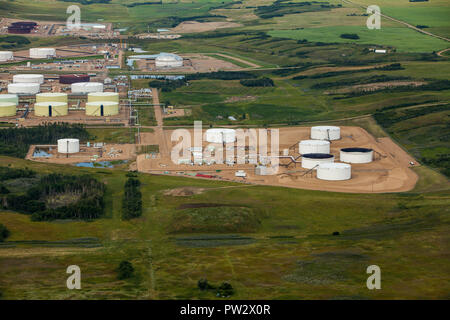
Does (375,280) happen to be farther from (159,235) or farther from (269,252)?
(159,235)

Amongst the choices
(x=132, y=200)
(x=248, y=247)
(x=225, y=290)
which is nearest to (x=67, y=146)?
(x=132, y=200)

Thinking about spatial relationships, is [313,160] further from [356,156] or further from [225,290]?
[225,290]

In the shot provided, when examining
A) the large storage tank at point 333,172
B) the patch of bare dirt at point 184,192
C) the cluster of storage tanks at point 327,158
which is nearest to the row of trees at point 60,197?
Answer: the patch of bare dirt at point 184,192

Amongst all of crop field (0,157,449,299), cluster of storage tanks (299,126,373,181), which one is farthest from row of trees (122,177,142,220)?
cluster of storage tanks (299,126,373,181)

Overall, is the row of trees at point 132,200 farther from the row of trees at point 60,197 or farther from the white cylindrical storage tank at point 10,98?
the white cylindrical storage tank at point 10,98

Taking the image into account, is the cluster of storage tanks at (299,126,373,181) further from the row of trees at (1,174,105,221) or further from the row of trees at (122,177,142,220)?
the row of trees at (1,174,105,221)
